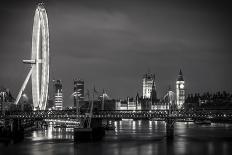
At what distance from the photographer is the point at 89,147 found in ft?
187

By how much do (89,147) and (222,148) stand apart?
42.6ft

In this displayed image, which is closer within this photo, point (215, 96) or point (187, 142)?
point (187, 142)

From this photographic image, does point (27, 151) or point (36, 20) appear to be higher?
point (36, 20)

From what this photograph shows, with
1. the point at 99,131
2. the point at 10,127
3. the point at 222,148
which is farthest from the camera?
the point at 99,131

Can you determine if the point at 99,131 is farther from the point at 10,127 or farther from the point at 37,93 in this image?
the point at 37,93

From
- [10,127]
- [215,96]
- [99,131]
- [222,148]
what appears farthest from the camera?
[215,96]

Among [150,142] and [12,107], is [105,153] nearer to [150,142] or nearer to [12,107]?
[150,142]

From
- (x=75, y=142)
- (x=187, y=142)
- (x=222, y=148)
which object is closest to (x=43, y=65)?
(x=75, y=142)

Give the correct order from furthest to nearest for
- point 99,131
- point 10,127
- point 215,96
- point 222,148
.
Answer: point 215,96 < point 99,131 < point 10,127 < point 222,148

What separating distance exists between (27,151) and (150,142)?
16.3m

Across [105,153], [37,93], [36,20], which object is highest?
[36,20]

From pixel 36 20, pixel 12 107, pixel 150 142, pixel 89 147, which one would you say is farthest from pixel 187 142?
pixel 12 107

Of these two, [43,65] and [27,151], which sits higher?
[43,65]

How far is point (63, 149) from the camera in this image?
181ft
